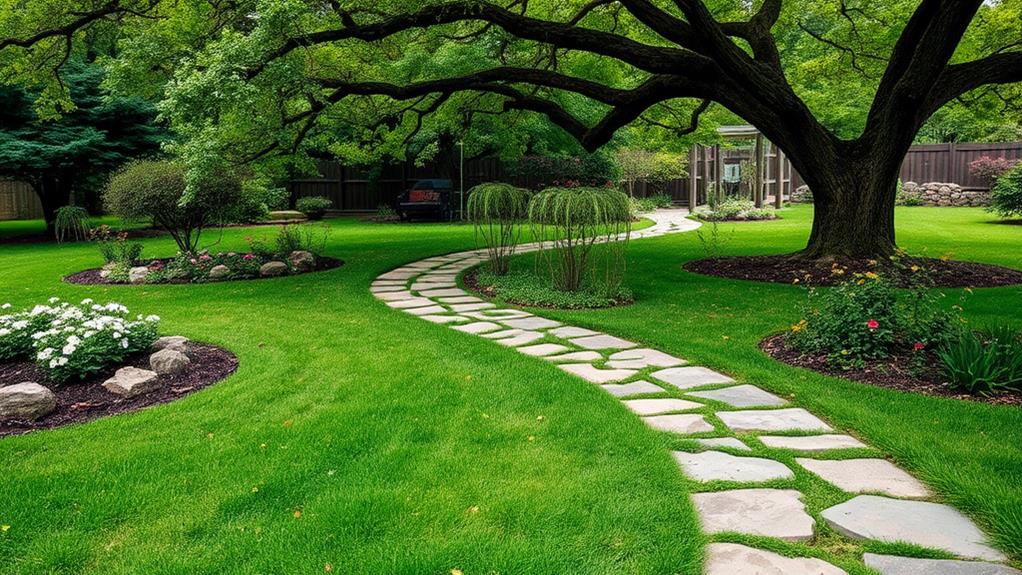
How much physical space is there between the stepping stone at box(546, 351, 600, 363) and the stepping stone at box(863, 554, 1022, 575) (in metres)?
2.79

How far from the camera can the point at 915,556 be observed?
2285 millimetres

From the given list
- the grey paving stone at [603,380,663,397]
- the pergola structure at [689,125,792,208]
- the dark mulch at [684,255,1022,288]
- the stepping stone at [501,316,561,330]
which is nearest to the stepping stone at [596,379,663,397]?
the grey paving stone at [603,380,663,397]

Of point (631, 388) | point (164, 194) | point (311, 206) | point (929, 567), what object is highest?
point (311, 206)

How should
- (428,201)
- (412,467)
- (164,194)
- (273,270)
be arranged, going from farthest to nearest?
(428,201), (273,270), (164,194), (412,467)

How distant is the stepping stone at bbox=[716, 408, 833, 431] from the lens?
11.6 ft

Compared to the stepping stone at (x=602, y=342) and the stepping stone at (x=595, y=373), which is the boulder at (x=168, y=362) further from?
the stepping stone at (x=602, y=342)

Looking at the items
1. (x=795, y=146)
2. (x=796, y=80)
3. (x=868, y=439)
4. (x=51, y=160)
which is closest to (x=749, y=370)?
(x=868, y=439)

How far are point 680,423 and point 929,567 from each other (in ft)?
4.83

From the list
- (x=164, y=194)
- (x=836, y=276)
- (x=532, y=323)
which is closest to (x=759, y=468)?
(x=532, y=323)

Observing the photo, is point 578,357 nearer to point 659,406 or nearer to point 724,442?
point 659,406

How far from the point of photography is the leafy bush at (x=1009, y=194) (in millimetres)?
15742

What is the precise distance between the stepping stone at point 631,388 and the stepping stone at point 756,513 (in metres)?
1.39

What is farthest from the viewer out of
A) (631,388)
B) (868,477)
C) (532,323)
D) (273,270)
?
(273,270)

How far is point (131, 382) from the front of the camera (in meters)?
4.28
